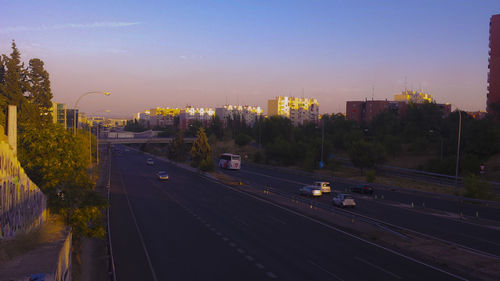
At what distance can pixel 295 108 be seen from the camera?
177750mm

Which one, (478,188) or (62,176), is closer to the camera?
(62,176)

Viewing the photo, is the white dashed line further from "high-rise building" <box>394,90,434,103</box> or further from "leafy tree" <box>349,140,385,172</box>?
"high-rise building" <box>394,90,434,103</box>

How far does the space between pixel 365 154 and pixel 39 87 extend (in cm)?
4134

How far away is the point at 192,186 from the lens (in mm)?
39125

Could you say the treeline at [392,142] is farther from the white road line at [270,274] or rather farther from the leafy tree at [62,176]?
the leafy tree at [62,176]

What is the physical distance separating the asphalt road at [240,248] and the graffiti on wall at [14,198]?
3553 millimetres

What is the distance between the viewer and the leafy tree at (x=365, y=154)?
50844 millimetres

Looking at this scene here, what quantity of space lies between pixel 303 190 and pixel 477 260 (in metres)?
18.8

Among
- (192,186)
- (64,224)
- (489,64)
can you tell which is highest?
(489,64)

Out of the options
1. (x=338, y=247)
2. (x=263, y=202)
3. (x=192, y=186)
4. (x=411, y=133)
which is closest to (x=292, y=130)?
(x=411, y=133)

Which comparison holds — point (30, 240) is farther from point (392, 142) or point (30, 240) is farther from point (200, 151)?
point (392, 142)

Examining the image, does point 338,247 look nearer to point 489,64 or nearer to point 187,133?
point 489,64

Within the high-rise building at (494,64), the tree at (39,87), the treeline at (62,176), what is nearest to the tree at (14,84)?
the tree at (39,87)

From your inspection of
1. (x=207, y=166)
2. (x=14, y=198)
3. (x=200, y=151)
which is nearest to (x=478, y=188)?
(x=14, y=198)
